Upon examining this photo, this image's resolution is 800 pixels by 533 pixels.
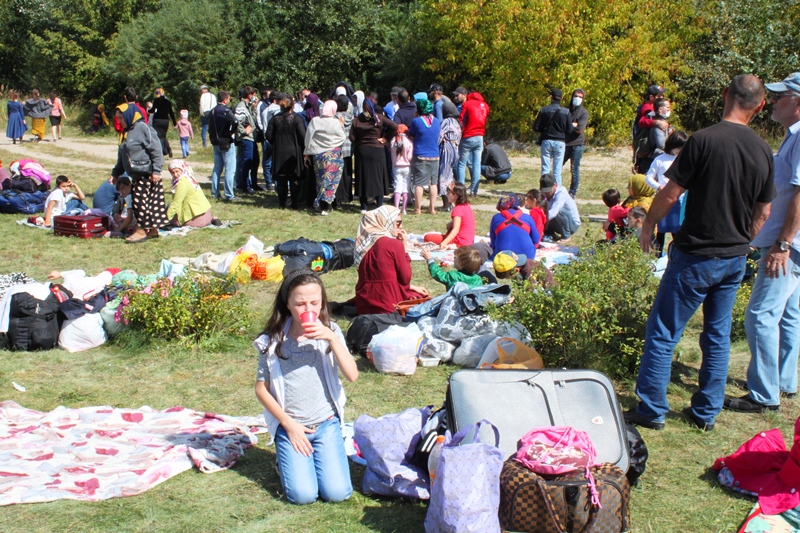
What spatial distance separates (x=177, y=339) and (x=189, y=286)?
0.44 m

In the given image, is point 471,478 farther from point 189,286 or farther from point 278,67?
point 278,67

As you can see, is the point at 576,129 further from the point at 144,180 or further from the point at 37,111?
the point at 37,111

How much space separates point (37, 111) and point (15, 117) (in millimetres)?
1162

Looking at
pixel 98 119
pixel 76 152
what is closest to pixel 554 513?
pixel 76 152

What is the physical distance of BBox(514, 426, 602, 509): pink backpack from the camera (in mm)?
3363

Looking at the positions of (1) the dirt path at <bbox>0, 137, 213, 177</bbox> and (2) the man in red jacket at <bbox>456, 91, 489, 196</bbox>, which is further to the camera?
(1) the dirt path at <bbox>0, 137, 213, 177</bbox>

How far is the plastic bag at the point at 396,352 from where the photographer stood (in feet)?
18.2

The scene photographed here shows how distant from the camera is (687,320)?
4316mm

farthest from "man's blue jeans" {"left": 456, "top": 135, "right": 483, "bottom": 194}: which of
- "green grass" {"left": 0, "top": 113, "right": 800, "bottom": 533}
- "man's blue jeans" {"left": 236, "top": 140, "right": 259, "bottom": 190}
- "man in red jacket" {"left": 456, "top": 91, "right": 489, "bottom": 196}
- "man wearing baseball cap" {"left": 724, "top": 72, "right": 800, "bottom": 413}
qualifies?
"man wearing baseball cap" {"left": 724, "top": 72, "right": 800, "bottom": 413}

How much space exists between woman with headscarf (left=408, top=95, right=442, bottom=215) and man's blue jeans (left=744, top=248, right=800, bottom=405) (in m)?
7.51

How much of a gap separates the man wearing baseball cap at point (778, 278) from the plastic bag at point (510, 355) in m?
1.23

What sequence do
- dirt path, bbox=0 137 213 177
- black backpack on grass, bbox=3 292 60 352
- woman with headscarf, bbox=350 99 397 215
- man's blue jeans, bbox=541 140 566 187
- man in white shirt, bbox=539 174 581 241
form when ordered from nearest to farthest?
black backpack on grass, bbox=3 292 60 352 → man in white shirt, bbox=539 174 581 241 → woman with headscarf, bbox=350 99 397 215 → man's blue jeans, bbox=541 140 566 187 → dirt path, bbox=0 137 213 177

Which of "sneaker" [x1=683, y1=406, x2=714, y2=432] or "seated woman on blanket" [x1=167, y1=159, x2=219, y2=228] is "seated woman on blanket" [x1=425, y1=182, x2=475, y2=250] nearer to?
"seated woman on blanket" [x1=167, y1=159, x2=219, y2=228]

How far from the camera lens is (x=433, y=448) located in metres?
3.75
